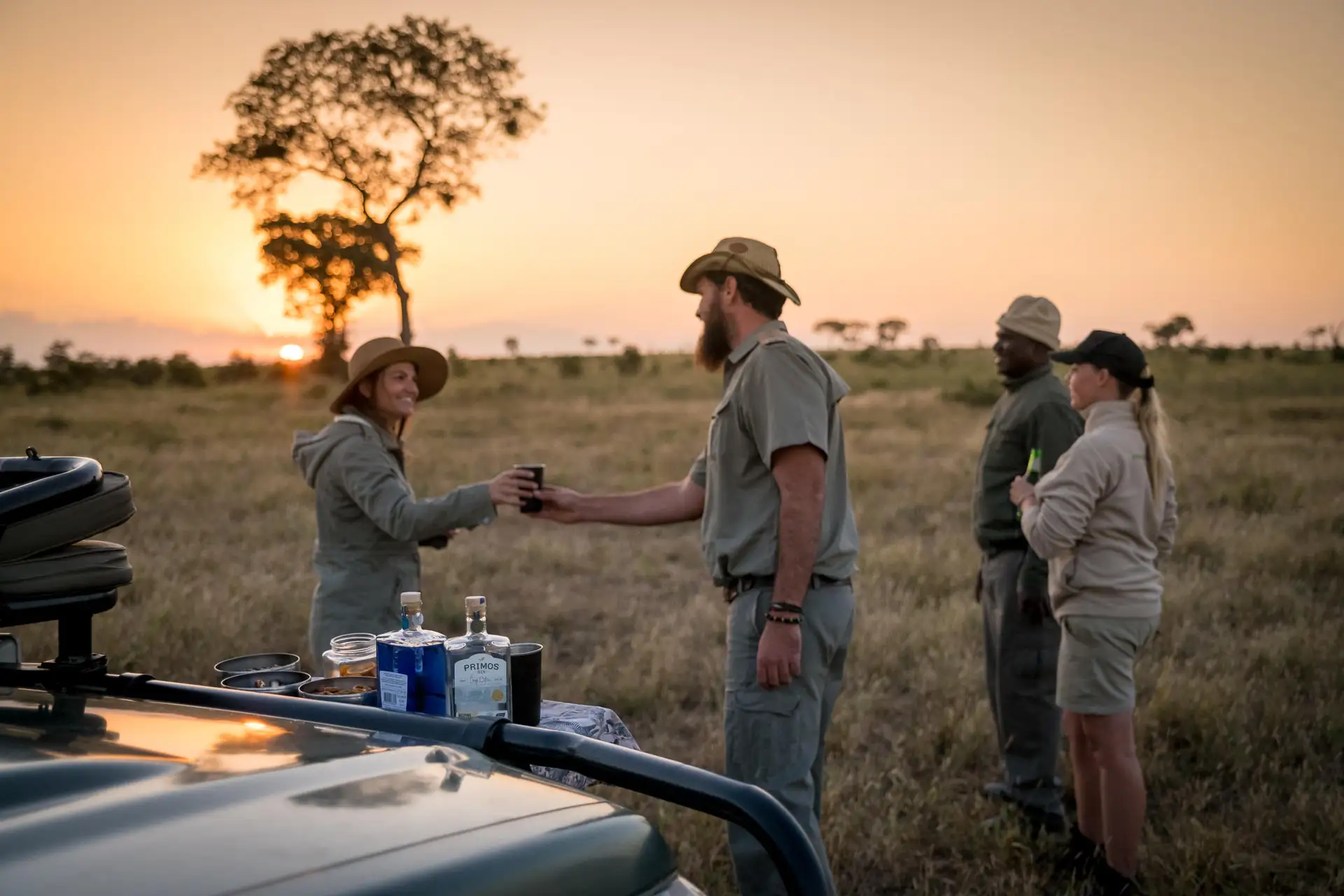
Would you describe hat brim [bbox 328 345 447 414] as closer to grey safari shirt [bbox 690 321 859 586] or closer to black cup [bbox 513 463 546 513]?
black cup [bbox 513 463 546 513]

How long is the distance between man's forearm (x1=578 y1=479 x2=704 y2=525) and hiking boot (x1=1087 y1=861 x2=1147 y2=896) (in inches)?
79.2

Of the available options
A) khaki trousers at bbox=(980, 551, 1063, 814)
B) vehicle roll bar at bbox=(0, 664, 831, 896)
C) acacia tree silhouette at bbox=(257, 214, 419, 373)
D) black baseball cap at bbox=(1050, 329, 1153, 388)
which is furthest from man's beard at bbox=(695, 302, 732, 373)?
acacia tree silhouette at bbox=(257, 214, 419, 373)

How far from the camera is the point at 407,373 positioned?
446cm

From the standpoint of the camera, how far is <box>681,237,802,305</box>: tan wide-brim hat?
12.4 feet

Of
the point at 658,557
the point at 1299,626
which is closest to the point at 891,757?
the point at 1299,626

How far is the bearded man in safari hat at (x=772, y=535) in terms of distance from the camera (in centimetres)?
347

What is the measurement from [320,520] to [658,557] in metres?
6.52

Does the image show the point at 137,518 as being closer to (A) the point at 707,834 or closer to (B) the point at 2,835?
(A) the point at 707,834

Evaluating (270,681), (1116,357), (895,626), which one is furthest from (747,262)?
(895,626)

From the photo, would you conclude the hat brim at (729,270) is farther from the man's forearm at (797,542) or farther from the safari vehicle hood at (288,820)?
the safari vehicle hood at (288,820)

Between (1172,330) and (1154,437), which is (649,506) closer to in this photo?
(1154,437)

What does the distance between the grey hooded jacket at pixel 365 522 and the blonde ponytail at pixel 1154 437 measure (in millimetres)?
2401

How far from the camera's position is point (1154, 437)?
4.19 metres

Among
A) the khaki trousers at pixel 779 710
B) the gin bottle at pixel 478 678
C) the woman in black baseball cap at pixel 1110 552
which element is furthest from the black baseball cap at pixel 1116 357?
the gin bottle at pixel 478 678
